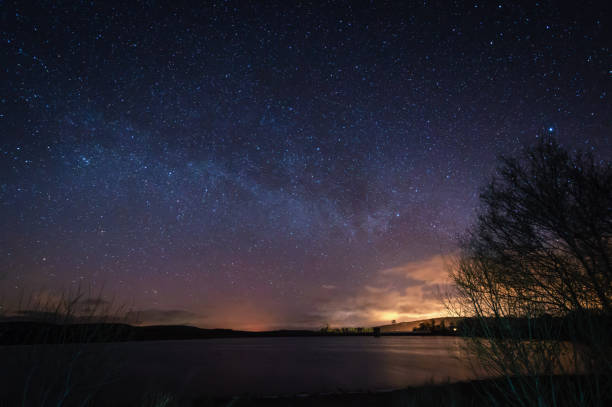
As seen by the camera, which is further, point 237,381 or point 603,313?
point 237,381

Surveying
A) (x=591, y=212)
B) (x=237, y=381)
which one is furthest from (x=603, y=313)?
(x=237, y=381)

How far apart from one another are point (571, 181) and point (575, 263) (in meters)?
2.62

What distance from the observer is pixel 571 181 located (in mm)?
9047

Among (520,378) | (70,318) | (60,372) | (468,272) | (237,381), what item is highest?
(468,272)

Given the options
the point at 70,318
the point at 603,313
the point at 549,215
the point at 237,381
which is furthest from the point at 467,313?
the point at 237,381

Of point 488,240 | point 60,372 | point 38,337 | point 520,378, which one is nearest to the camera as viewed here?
point 520,378

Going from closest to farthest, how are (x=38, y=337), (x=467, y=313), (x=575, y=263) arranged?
(x=38, y=337)
(x=467, y=313)
(x=575, y=263)

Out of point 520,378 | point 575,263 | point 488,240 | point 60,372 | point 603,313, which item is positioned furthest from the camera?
point 488,240

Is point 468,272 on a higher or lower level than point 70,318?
higher

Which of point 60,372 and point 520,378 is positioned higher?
point 520,378

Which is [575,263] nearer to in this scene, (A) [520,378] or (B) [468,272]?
(B) [468,272]

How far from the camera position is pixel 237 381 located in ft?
94.1

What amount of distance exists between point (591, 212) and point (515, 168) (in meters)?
2.45

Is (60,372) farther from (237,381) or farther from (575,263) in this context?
(237,381)
